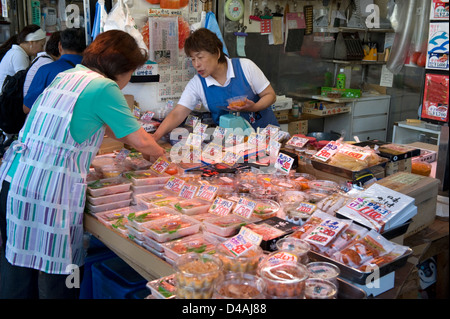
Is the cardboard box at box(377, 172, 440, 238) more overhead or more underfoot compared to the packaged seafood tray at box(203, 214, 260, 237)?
more overhead

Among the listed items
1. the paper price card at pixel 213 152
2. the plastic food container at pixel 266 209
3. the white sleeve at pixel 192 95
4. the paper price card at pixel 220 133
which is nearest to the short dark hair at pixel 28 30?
the white sleeve at pixel 192 95

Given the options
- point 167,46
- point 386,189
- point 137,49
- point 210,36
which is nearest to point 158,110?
point 167,46

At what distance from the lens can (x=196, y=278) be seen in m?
1.69

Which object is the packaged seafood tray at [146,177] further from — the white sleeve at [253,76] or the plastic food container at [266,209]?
the white sleeve at [253,76]

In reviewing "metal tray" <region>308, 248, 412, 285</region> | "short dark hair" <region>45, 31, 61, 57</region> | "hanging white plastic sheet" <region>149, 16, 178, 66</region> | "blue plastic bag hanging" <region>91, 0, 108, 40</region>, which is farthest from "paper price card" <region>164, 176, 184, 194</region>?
"short dark hair" <region>45, 31, 61, 57</region>

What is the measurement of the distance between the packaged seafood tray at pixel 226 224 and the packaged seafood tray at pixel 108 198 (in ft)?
2.57

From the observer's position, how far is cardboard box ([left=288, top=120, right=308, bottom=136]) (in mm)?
6633

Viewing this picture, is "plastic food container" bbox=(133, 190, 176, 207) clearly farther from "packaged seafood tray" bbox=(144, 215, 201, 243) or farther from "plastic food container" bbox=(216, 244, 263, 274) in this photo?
"plastic food container" bbox=(216, 244, 263, 274)

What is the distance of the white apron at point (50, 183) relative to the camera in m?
2.50

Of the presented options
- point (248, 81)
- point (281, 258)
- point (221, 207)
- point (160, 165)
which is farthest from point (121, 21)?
point (281, 258)

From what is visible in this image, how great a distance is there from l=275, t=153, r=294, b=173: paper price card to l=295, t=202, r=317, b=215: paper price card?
639mm
